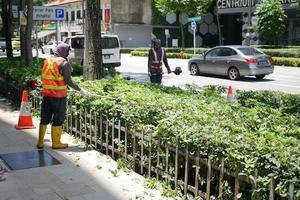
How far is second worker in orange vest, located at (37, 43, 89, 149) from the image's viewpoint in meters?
7.28

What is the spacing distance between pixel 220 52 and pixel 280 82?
325 cm

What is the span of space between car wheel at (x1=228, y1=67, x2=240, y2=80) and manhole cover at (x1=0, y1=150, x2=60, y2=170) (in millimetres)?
14411

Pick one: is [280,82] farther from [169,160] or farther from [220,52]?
[169,160]

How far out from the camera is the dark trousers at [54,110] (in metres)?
7.39

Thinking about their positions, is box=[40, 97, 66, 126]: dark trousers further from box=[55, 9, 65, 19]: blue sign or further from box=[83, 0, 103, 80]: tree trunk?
box=[55, 9, 65, 19]: blue sign

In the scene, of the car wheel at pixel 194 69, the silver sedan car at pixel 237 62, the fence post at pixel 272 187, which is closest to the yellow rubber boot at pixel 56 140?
the fence post at pixel 272 187

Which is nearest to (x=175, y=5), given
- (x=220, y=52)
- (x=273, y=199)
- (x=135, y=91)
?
(x=220, y=52)

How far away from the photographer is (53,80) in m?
7.31

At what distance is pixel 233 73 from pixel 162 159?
1569 centimetres

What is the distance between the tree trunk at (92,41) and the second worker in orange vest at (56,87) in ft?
6.64

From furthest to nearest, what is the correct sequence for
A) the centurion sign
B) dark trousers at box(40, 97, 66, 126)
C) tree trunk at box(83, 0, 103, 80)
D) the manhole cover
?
the centurion sign → tree trunk at box(83, 0, 103, 80) → dark trousers at box(40, 97, 66, 126) → the manhole cover

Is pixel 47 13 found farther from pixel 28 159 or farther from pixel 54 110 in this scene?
pixel 28 159

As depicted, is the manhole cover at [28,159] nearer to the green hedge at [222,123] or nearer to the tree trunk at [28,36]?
the green hedge at [222,123]

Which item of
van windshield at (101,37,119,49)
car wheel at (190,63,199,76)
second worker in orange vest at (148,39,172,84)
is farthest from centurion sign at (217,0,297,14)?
second worker in orange vest at (148,39,172,84)
